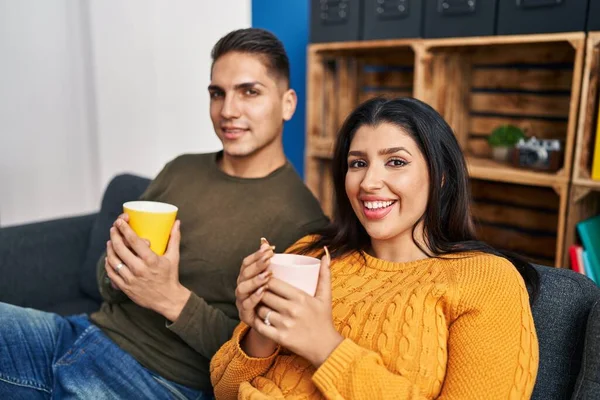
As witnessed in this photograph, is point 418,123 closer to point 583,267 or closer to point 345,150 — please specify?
point 345,150

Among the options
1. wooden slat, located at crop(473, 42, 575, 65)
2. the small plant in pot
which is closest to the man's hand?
the small plant in pot

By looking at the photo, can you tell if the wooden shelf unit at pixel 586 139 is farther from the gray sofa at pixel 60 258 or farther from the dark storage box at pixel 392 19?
the gray sofa at pixel 60 258

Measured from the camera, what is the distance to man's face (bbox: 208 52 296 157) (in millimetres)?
1446

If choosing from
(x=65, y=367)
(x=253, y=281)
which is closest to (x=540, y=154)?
(x=253, y=281)

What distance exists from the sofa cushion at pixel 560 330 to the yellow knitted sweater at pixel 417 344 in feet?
0.32

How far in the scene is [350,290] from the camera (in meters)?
1.11

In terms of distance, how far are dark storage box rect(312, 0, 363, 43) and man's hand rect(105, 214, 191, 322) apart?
59.2 inches

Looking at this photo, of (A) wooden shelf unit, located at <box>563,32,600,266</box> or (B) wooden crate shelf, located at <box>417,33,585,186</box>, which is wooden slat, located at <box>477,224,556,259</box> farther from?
(A) wooden shelf unit, located at <box>563,32,600,266</box>

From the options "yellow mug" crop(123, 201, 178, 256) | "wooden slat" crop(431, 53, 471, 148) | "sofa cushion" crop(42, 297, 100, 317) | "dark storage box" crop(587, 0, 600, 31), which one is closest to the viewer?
"yellow mug" crop(123, 201, 178, 256)

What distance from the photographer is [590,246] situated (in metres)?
1.89

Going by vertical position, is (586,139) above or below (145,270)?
above

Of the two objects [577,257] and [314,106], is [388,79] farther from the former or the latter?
[577,257]

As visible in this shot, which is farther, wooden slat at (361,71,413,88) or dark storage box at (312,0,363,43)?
wooden slat at (361,71,413,88)

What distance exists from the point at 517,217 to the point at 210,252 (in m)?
1.59
